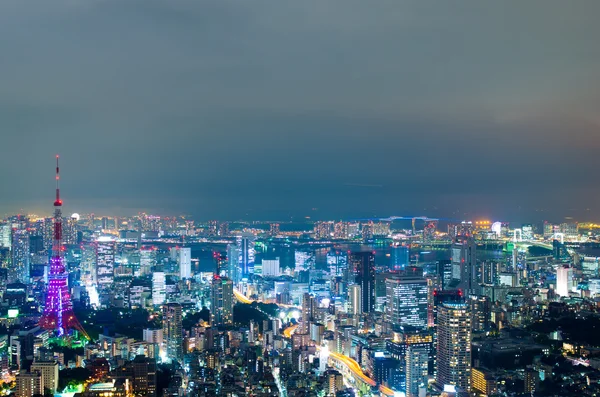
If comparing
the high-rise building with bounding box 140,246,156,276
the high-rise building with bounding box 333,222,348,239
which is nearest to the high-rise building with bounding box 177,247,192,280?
the high-rise building with bounding box 140,246,156,276

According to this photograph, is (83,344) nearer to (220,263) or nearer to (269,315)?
(269,315)

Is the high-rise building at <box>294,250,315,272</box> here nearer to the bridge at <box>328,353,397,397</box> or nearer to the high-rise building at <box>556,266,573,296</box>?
the bridge at <box>328,353,397,397</box>

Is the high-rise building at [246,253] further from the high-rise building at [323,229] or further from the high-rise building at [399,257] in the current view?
the high-rise building at [399,257]

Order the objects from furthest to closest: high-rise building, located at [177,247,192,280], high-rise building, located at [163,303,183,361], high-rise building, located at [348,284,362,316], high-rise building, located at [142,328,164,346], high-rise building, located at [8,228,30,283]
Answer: high-rise building, located at [177,247,192,280] < high-rise building, located at [8,228,30,283] < high-rise building, located at [348,284,362,316] < high-rise building, located at [142,328,164,346] < high-rise building, located at [163,303,183,361]

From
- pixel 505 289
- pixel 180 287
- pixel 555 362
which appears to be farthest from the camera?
pixel 180 287

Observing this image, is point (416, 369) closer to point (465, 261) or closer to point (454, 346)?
point (454, 346)

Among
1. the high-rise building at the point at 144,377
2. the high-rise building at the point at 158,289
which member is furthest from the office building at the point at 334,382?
the high-rise building at the point at 158,289

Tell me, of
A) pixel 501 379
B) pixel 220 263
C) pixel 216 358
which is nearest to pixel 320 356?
pixel 216 358
